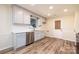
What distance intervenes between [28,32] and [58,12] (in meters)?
1.45

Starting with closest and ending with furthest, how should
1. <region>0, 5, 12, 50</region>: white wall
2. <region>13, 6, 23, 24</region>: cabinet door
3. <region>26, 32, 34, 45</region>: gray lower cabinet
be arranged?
1. <region>0, 5, 12, 50</region>: white wall
2. <region>13, 6, 23, 24</region>: cabinet door
3. <region>26, 32, 34, 45</region>: gray lower cabinet

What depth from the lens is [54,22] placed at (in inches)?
135

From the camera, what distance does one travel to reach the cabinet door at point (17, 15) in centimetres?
344

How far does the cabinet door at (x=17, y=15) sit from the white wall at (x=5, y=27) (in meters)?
0.17

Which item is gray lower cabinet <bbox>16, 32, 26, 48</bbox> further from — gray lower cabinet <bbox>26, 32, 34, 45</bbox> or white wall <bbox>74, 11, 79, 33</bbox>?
white wall <bbox>74, 11, 79, 33</bbox>

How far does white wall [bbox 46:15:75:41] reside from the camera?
3.25 m

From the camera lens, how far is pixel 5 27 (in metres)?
3.24

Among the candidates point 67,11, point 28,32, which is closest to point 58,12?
point 67,11

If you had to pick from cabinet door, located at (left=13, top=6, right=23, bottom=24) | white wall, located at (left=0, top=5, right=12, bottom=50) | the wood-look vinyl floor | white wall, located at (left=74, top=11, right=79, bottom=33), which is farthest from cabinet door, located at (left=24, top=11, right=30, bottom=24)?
white wall, located at (left=74, top=11, right=79, bottom=33)

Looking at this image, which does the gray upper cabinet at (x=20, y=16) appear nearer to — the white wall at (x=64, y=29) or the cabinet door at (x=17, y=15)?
the cabinet door at (x=17, y=15)

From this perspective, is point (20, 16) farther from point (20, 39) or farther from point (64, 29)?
point (64, 29)

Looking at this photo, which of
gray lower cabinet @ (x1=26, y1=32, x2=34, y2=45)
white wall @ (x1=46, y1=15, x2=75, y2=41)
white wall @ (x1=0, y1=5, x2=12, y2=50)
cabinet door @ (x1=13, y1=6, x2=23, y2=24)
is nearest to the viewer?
white wall @ (x1=0, y1=5, x2=12, y2=50)

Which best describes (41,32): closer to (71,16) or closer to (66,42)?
(66,42)

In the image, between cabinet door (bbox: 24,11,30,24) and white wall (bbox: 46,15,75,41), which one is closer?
white wall (bbox: 46,15,75,41)
